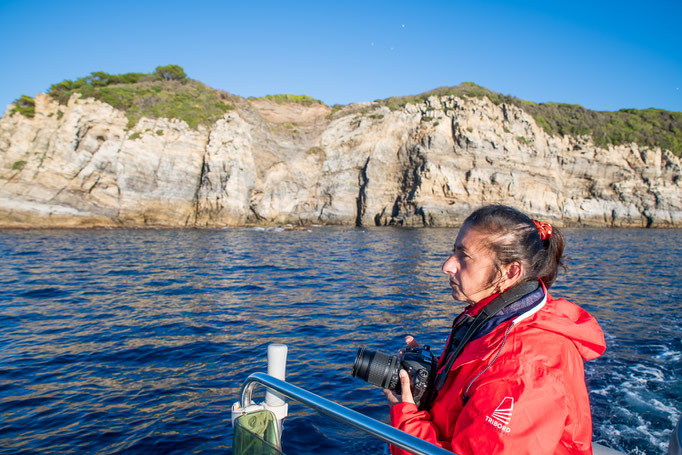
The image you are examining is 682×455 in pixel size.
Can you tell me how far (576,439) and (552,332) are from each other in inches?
16.1

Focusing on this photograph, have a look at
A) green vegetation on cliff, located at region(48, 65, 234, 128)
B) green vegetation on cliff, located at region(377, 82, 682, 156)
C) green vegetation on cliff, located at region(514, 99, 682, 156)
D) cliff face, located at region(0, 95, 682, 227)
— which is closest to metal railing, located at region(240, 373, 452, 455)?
cliff face, located at region(0, 95, 682, 227)

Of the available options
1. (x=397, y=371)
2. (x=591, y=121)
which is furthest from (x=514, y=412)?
(x=591, y=121)

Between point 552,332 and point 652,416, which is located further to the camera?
point 652,416

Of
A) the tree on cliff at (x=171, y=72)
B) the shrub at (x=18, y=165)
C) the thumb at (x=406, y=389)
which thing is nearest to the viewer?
the thumb at (x=406, y=389)

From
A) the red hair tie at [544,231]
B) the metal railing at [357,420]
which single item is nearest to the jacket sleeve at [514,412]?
the metal railing at [357,420]

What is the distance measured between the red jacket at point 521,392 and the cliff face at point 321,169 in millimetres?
36545

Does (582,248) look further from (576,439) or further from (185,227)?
(185,227)

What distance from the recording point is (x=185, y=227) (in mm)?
36531

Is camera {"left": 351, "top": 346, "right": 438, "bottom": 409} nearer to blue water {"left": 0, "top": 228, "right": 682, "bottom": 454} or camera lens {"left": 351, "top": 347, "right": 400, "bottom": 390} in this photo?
camera lens {"left": 351, "top": 347, "right": 400, "bottom": 390}

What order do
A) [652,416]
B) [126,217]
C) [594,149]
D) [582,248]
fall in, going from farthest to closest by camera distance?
[594,149] < [126,217] < [582,248] < [652,416]

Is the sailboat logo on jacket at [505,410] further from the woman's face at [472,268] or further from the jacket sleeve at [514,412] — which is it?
the woman's face at [472,268]

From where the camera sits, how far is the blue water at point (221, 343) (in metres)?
4.36

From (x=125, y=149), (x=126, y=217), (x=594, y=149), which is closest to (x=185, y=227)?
(x=126, y=217)

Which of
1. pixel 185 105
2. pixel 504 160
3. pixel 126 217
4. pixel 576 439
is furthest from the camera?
pixel 504 160
